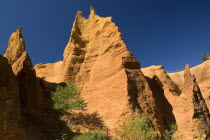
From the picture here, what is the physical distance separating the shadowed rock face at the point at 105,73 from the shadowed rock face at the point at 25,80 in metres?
6.51

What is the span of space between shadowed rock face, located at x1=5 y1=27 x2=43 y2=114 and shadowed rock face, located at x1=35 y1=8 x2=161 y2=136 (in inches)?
256

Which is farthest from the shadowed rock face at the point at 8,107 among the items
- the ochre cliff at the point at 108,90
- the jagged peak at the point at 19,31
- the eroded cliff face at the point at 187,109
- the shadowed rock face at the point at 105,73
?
the jagged peak at the point at 19,31

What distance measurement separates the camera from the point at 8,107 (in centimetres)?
1162

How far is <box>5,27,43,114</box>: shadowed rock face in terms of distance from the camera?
2361 centimetres

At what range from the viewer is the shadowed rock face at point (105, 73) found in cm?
2335

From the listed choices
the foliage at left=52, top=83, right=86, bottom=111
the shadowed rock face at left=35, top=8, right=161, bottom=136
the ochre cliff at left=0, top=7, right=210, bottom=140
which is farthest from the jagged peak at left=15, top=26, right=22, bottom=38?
the foliage at left=52, top=83, right=86, bottom=111

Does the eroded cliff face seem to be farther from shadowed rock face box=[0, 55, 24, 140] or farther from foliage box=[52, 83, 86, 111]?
shadowed rock face box=[0, 55, 24, 140]

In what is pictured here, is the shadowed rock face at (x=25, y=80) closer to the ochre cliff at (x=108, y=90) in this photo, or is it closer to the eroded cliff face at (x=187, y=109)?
the ochre cliff at (x=108, y=90)

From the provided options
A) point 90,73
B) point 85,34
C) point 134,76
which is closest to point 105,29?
point 85,34

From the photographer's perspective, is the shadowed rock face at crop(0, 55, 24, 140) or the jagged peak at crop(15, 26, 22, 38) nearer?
the shadowed rock face at crop(0, 55, 24, 140)

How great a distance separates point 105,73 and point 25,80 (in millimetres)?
10608

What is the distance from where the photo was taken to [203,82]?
1843 inches

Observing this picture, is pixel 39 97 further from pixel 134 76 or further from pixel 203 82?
pixel 203 82

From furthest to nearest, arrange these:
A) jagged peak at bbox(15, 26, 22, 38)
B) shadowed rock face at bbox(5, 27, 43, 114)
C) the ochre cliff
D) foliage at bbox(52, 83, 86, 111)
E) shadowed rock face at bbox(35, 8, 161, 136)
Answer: jagged peak at bbox(15, 26, 22, 38), foliage at bbox(52, 83, 86, 111), shadowed rock face at bbox(5, 27, 43, 114), shadowed rock face at bbox(35, 8, 161, 136), the ochre cliff
